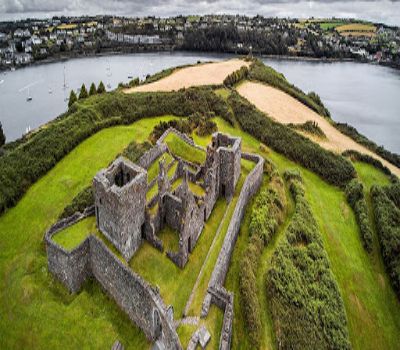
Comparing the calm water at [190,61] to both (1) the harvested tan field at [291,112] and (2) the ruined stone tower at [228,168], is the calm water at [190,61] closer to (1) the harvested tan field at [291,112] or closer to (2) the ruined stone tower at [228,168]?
(1) the harvested tan field at [291,112]

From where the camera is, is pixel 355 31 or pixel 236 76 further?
pixel 355 31

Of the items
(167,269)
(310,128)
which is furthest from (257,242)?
(310,128)

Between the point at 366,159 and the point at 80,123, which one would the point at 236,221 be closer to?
the point at 80,123

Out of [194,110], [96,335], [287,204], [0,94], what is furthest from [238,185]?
[0,94]

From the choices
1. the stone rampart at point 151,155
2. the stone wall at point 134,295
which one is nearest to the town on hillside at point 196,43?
the stone rampart at point 151,155

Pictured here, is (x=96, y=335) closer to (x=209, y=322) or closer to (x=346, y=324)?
(x=209, y=322)

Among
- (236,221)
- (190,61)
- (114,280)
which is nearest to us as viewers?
(114,280)
